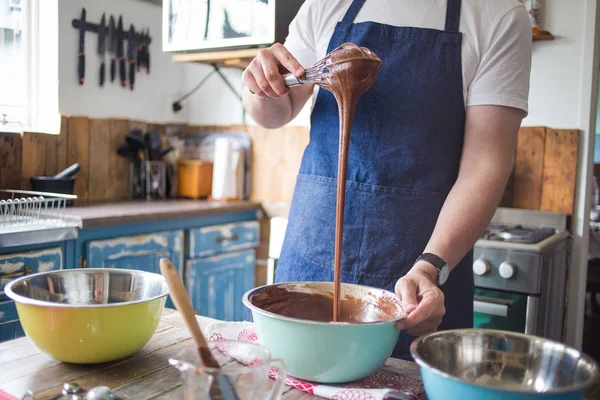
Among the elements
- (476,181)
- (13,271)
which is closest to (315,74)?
(476,181)

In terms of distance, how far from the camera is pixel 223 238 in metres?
2.96

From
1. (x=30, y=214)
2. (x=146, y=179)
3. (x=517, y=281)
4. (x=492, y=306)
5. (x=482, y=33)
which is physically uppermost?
(x=482, y=33)

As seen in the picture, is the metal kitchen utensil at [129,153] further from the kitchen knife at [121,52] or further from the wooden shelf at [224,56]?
the wooden shelf at [224,56]

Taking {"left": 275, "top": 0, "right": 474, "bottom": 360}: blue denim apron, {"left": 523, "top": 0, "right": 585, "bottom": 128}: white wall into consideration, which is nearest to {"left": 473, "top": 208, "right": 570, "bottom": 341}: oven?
{"left": 523, "top": 0, "right": 585, "bottom": 128}: white wall

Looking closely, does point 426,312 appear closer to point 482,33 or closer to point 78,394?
point 78,394

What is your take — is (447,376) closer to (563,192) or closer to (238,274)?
(563,192)

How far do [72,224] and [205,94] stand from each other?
4.77ft

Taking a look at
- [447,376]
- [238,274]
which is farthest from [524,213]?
[447,376]

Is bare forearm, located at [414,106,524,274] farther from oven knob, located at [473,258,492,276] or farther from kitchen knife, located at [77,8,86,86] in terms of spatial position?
kitchen knife, located at [77,8,86,86]

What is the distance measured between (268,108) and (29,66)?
73.3 inches

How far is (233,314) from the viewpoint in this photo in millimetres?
3062

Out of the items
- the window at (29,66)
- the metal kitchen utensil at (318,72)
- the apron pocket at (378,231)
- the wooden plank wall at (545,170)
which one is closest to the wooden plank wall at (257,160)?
the wooden plank wall at (545,170)

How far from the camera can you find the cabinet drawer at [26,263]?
6.54ft

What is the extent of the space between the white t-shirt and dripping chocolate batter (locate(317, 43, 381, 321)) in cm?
31
